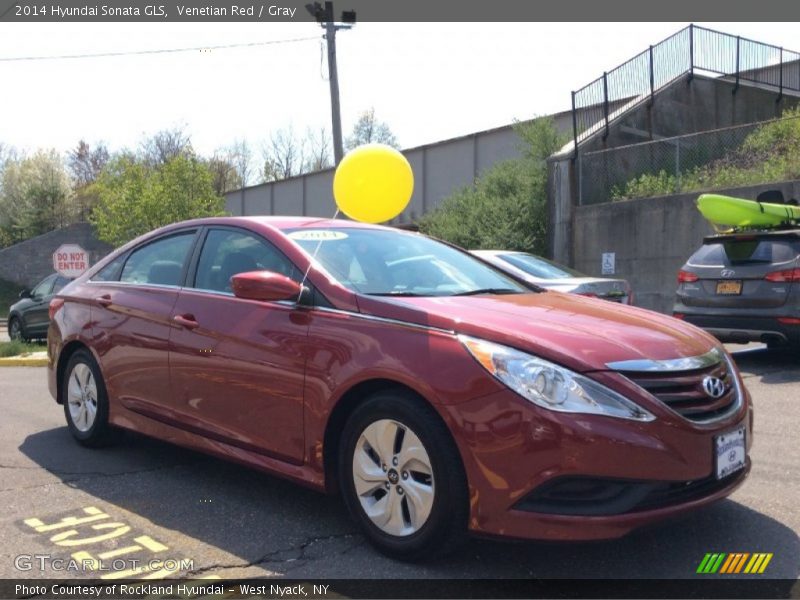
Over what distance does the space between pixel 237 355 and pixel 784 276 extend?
6.32 metres

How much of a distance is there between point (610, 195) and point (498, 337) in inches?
560

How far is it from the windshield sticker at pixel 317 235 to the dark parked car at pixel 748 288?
5.53m

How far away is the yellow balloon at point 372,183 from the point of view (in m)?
7.26

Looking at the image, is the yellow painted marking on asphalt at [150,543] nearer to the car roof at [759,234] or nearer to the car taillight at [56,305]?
the car taillight at [56,305]

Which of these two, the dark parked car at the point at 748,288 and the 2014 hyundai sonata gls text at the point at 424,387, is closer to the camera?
the 2014 hyundai sonata gls text at the point at 424,387

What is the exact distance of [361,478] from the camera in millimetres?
3564

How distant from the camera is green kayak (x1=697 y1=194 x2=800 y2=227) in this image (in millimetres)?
9438

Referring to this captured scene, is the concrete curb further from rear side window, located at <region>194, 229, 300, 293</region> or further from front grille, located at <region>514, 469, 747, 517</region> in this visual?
front grille, located at <region>514, 469, 747, 517</region>

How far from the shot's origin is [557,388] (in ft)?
10.3

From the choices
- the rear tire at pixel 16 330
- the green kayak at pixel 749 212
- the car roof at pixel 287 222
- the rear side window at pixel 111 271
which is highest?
the green kayak at pixel 749 212

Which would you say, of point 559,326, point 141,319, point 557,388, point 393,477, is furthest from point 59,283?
point 557,388

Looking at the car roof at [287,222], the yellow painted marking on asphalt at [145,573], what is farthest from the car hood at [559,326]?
the yellow painted marking on asphalt at [145,573]

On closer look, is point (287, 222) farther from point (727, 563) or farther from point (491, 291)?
point (727, 563)

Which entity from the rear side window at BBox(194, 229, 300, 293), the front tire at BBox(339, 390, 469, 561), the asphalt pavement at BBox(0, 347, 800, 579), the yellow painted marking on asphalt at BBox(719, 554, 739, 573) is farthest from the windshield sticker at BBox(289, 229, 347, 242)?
the yellow painted marking on asphalt at BBox(719, 554, 739, 573)
